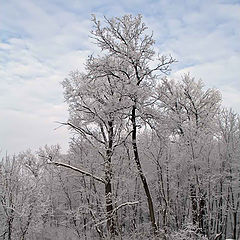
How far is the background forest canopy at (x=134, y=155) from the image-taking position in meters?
11.4

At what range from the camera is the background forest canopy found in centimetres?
1138

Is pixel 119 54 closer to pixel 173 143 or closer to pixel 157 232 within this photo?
pixel 157 232

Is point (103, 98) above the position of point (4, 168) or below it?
above

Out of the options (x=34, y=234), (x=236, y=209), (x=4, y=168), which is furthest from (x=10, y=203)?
(x=236, y=209)

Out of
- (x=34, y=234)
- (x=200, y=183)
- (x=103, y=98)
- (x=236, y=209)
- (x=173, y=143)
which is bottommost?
(x=34, y=234)

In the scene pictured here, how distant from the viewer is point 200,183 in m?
18.3

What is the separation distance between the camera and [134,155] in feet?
41.5

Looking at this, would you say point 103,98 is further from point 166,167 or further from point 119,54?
point 166,167

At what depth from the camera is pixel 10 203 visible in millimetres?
20500

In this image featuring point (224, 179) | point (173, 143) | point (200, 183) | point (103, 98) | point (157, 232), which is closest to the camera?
point (157, 232)

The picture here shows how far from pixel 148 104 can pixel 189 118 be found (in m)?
9.61

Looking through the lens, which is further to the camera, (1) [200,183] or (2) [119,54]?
(1) [200,183]

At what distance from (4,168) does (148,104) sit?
14989 millimetres

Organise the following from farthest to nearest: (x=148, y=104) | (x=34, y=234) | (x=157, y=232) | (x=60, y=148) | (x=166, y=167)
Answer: (x=60, y=148) < (x=34, y=234) < (x=166, y=167) < (x=148, y=104) < (x=157, y=232)
